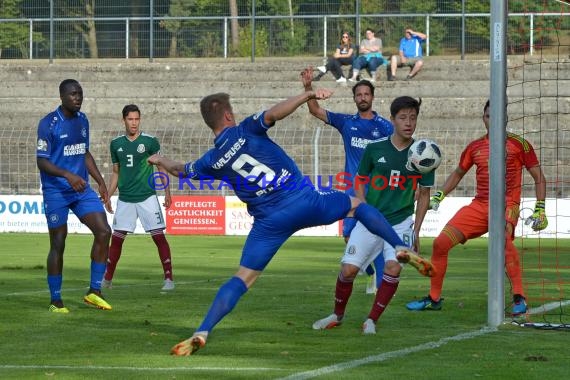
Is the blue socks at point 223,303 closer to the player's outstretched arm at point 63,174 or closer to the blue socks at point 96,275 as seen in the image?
the player's outstretched arm at point 63,174

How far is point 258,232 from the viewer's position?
9.25 metres

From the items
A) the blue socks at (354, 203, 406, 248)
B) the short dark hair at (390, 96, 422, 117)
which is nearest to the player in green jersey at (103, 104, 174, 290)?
the short dark hair at (390, 96, 422, 117)

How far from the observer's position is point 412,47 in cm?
3472

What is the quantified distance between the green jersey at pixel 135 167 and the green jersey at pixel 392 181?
470 cm

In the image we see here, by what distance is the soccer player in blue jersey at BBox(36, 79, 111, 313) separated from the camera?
38.8 ft

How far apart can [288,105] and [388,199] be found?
7.69ft

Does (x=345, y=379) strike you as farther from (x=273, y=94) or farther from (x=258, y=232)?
(x=273, y=94)

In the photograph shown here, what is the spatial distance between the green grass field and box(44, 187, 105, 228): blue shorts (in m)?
0.87

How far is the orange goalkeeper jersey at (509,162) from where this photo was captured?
1180cm

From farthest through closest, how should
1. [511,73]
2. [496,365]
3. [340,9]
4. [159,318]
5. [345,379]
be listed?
[340,9], [511,73], [159,318], [496,365], [345,379]

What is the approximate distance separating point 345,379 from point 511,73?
2679 cm

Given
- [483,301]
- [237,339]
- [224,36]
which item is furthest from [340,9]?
[237,339]

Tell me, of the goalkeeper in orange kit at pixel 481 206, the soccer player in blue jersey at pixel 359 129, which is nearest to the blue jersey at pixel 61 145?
the soccer player in blue jersey at pixel 359 129

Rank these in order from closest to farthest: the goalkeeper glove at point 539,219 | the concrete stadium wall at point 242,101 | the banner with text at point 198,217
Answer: the goalkeeper glove at point 539,219
the banner with text at point 198,217
the concrete stadium wall at point 242,101
